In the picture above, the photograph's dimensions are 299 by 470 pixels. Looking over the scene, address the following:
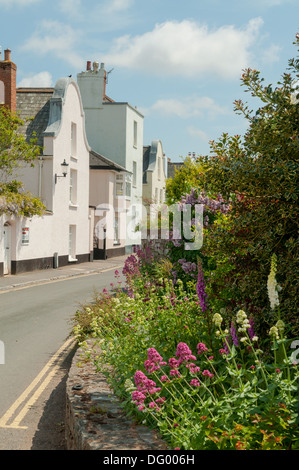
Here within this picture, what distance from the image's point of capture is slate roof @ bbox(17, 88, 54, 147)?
1216 inches

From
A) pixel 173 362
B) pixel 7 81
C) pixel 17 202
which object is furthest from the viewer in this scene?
pixel 7 81

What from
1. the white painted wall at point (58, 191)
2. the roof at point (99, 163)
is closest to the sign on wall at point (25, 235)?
the white painted wall at point (58, 191)

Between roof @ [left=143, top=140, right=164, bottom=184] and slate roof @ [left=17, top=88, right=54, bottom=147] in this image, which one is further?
roof @ [left=143, top=140, right=164, bottom=184]

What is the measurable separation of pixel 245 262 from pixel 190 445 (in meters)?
2.58

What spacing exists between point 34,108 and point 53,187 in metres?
5.53

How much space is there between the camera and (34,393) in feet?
25.9

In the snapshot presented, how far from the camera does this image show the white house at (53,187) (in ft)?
86.0

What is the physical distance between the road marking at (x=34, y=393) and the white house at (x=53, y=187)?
597 inches

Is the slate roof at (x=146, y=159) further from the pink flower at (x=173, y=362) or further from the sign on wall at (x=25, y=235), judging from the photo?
the pink flower at (x=173, y=362)

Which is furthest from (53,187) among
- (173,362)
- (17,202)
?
(173,362)

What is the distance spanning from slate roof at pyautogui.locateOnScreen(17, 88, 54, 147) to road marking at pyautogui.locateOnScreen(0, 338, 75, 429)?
2180cm

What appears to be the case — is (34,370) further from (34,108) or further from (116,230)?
(116,230)
